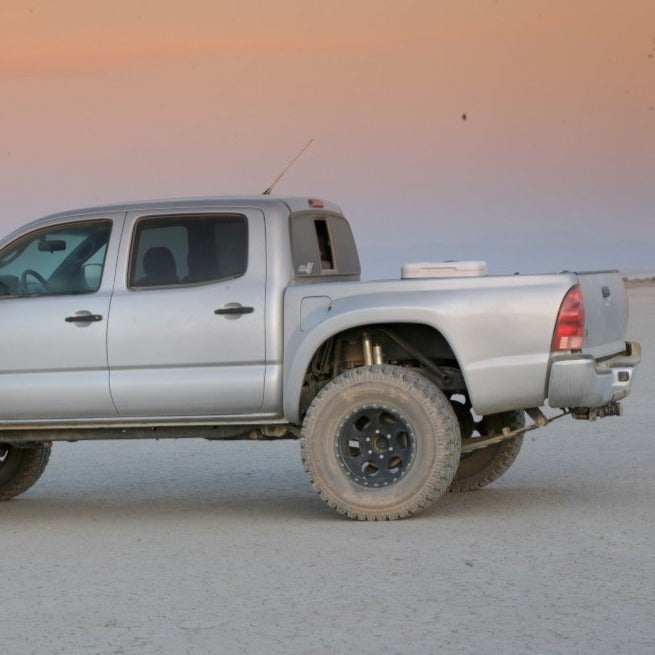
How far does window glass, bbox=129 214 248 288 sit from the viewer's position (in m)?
9.75

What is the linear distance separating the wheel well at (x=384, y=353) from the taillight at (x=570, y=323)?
2.59ft

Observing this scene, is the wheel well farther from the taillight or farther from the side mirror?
the side mirror

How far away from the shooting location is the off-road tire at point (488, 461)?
10.6 m

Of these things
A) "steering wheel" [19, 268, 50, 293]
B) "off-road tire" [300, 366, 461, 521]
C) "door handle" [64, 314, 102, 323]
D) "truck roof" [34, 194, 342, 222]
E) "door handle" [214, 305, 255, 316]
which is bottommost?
"off-road tire" [300, 366, 461, 521]

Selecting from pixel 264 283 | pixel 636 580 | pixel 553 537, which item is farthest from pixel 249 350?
pixel 636 580

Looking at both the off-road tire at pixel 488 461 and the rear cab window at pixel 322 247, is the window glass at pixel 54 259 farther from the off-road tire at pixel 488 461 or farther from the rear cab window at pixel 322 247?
the off-road tire at pixel 488 461

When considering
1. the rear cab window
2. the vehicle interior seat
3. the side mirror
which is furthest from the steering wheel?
the rear cab window

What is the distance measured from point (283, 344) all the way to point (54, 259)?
1649 mm

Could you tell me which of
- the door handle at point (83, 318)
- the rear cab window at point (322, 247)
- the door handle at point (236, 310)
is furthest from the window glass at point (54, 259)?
the rear cab window at point (322, 247)

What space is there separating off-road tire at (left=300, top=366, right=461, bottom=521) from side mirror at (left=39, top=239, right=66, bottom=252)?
6.43 ft

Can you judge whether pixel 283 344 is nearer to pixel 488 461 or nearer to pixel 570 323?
pixel 570 323

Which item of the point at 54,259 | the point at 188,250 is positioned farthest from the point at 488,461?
the point at 54,259

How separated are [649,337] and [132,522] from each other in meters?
20.6

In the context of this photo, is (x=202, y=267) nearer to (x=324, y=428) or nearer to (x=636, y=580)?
(x=324, y=428)
